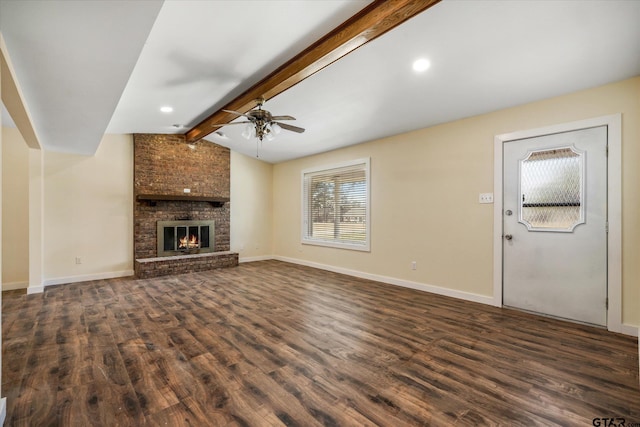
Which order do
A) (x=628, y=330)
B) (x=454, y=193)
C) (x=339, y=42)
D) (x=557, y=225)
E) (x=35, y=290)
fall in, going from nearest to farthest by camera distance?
(x=339, y=42) < (x=628, y=330) < (x=557, y=225) < (x=454, y=193) < (x=35, y=290)

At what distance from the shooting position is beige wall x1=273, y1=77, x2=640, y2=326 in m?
2.96

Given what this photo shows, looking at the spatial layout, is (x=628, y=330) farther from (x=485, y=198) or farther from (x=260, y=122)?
(x=260, y=122)

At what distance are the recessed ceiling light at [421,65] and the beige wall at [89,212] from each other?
18.1 feet

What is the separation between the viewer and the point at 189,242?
6.34 meters

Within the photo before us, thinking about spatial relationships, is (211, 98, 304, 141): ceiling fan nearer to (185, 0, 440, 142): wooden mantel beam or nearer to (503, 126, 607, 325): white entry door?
(185, 0, 440, 142): wooden mantel beam

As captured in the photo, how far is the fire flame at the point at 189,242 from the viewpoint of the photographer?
6.24m

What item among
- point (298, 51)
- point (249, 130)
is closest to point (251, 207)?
point (249, 130)

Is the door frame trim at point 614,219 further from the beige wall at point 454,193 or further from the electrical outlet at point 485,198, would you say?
the electrical outlet at point 485,198

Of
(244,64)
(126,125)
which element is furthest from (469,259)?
(126,125)

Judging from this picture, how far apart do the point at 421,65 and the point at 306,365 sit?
3.07 metres

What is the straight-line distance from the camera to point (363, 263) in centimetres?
553

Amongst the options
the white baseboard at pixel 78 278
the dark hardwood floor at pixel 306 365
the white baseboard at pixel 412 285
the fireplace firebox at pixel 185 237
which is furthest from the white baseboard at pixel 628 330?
the white baseboard at pixel 78 278

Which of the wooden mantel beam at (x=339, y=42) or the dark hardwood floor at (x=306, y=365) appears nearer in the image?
the dark hardwood floor at (x=306, y=365)

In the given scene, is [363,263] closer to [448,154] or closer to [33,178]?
[448,154]
